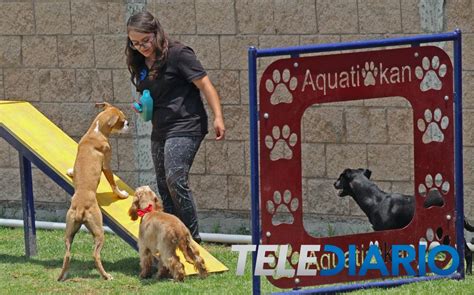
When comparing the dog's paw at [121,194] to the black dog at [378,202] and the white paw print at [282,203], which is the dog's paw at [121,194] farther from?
the white paw print at [282,203]

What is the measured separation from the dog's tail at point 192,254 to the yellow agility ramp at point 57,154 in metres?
0.09

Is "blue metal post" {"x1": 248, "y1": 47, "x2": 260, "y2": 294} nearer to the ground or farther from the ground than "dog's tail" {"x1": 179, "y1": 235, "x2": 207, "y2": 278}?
farther from the ground

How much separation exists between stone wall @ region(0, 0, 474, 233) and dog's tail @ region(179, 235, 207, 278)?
6.94 feet

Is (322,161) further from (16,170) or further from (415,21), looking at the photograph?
(16,170)

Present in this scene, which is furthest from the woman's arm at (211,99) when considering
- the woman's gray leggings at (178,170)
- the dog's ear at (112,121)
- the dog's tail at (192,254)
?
the dog's tail at (192,254)

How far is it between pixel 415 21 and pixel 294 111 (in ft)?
8.55

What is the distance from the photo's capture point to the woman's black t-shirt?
29.4ft

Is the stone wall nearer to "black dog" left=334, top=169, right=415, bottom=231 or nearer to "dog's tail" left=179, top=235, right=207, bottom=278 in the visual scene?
"black dog" left=334, top=169, right=415, bottom=231

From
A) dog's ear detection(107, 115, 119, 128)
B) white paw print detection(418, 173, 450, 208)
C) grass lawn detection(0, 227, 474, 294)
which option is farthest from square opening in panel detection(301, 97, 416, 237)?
dog's ear detection(107, 115, 119, 128)

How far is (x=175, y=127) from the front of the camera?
902cm

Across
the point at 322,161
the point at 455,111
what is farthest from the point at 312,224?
the point at 455,111

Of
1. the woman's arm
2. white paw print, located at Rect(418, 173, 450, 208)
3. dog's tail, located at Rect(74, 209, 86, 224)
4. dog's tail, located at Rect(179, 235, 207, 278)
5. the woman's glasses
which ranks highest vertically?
the woman's glasses

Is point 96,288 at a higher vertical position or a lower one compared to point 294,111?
lower

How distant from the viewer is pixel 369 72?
25.9 feet
